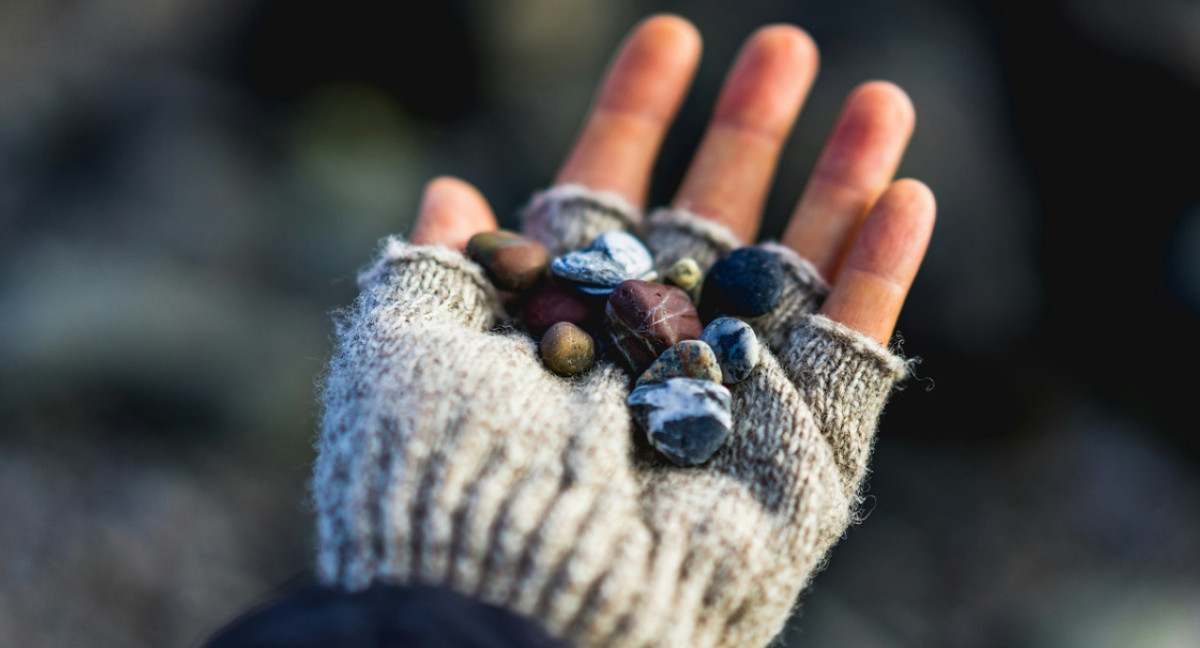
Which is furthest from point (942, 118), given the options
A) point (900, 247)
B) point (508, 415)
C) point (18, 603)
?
point (18, 603)

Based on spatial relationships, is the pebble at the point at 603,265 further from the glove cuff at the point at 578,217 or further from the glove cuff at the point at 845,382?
the glove cuff at the point at 845,382

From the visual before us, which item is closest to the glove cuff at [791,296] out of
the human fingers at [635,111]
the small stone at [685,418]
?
the small stone at [685,418]

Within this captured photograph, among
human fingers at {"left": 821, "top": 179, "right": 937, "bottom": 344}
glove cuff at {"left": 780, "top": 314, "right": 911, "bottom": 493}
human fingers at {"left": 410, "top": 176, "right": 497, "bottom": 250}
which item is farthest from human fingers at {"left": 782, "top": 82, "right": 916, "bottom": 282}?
human fingers at {"left": 410, "top": 176, "right": 497, "bottom": 250}

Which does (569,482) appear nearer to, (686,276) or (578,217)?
(686,276)

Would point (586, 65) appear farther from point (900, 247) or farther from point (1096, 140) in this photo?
point (1096, 140)

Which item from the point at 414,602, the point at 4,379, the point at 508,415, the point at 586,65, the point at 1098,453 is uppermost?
the point at 586,65

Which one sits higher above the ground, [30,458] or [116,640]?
[30,458]

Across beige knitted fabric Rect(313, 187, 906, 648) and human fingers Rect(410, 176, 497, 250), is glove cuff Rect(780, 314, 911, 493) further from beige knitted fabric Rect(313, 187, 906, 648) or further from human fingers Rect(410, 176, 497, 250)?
human fingers Rect(410, 176, 497, 250)
